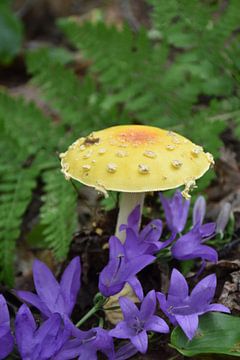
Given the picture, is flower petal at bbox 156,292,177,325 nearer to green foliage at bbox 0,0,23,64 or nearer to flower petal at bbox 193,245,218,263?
flower petal at bbox 193,245,218,263

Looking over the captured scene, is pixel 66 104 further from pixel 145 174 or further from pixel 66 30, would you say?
pixel 145 174

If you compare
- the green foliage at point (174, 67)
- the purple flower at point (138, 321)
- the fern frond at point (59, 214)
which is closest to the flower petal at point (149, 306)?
the purple flower at point (138, 321)

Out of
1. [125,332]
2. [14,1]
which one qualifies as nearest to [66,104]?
[125,332]

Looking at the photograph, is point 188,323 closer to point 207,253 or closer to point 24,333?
point 207,253

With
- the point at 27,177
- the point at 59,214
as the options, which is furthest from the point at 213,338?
the point at 27,177

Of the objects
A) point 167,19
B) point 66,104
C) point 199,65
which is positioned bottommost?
point 66,104
